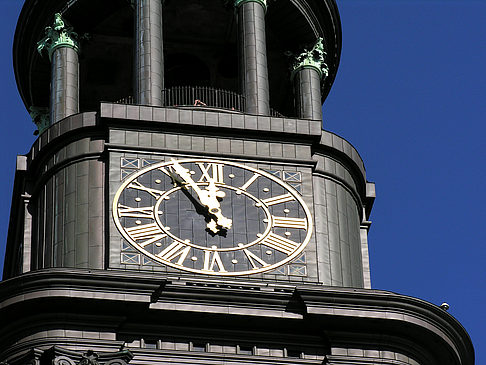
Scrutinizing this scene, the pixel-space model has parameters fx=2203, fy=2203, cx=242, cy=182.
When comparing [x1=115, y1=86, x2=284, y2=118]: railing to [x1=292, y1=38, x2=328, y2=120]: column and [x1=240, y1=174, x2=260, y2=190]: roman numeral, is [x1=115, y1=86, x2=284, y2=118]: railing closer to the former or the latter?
[x1=292, y1=38, x2=328, y2=120]: column

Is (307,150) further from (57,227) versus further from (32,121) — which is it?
(32,121)

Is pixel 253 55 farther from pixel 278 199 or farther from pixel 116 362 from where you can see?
pixel 116 362

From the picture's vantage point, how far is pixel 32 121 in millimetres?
56500

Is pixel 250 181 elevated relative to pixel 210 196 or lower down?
elevated

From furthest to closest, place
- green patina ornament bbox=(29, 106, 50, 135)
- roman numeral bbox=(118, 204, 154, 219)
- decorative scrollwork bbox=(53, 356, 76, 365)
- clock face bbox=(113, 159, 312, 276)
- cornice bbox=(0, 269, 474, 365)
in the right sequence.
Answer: green patina ornament bbox=(29, 106, 50, 135) → roman numeral bbox=(118, 204, 154, 219) → clock face bbox=(113, 159, 312, 276) → cornice bbox=(0, 269, 474, 365) → decorative scrollwork bbox=(53, 356, 76, 365)

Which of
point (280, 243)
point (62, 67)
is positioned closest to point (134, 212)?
point (280, 243)

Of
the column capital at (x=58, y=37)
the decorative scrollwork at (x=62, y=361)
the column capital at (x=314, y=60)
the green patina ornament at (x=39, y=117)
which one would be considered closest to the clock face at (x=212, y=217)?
the decorative scrollwork at (x=62, y=361)

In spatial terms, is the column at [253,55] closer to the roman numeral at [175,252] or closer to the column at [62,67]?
the column at [62,67]

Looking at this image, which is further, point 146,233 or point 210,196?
point 210,196

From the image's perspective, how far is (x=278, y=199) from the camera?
159ft

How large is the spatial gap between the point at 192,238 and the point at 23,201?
4.65m

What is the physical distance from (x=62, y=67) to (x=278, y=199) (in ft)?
24.5

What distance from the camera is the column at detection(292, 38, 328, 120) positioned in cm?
5247

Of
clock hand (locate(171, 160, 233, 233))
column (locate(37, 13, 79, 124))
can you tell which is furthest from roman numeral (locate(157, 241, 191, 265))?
column (locate(37, 13, 79, 124))
